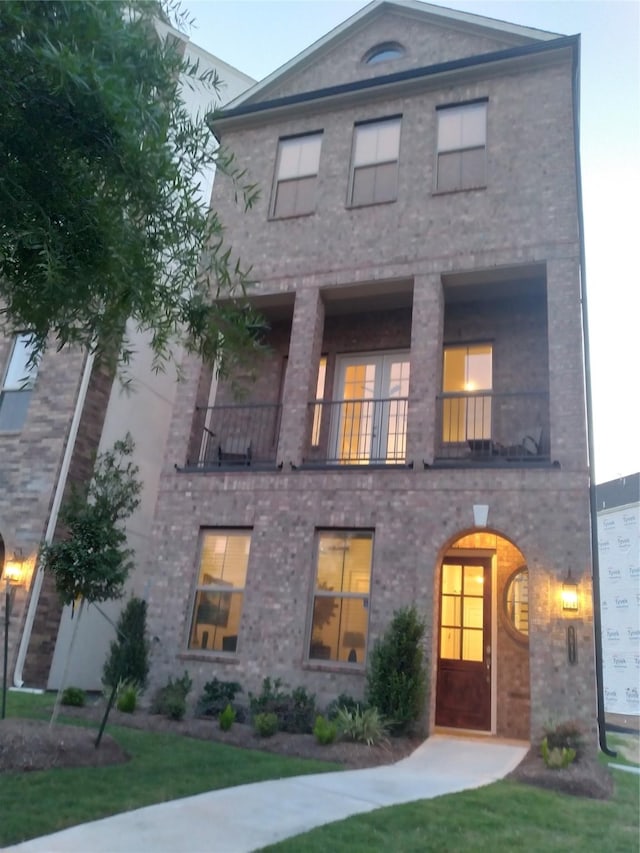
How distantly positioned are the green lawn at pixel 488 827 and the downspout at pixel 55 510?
22.1ft

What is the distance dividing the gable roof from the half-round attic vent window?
1.94 ft

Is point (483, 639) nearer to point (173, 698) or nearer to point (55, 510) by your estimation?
point (173, 698)

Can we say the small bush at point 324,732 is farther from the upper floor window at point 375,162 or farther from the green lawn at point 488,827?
the upper floor window at point 375,162

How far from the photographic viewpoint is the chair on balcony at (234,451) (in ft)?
37.7

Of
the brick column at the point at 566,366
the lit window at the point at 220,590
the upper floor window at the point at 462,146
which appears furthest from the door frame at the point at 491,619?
the upper floor window at the point at 462,146

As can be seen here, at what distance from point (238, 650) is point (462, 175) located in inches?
324

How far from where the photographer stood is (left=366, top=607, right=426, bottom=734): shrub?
8281mm

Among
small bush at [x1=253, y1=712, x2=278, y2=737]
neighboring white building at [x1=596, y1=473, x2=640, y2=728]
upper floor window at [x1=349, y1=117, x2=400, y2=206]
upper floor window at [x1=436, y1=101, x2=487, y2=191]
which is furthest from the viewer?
neighboring white building at [x1=596, y1=473, x2=640, y2=728]

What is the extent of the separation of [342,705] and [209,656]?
218cm

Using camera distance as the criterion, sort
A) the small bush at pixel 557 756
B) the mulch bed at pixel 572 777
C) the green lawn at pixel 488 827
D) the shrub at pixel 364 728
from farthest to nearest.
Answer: the shrub at pixel 364 728 < the small bush at pixel 557 756 < the mulch bed at pixel 572 777 < the green lawn at pixel 488 827

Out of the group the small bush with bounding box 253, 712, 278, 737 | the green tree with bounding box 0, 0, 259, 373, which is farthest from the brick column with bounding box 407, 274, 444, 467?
the green tree with bounding box 0, 0, 259, 373

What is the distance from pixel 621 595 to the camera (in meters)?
18.2

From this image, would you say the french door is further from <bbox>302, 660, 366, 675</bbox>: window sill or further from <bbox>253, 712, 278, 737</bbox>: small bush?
<bbox>253, 712, 278, 737</bbox>: small bush

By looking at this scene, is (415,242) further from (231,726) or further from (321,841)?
(321,841)
